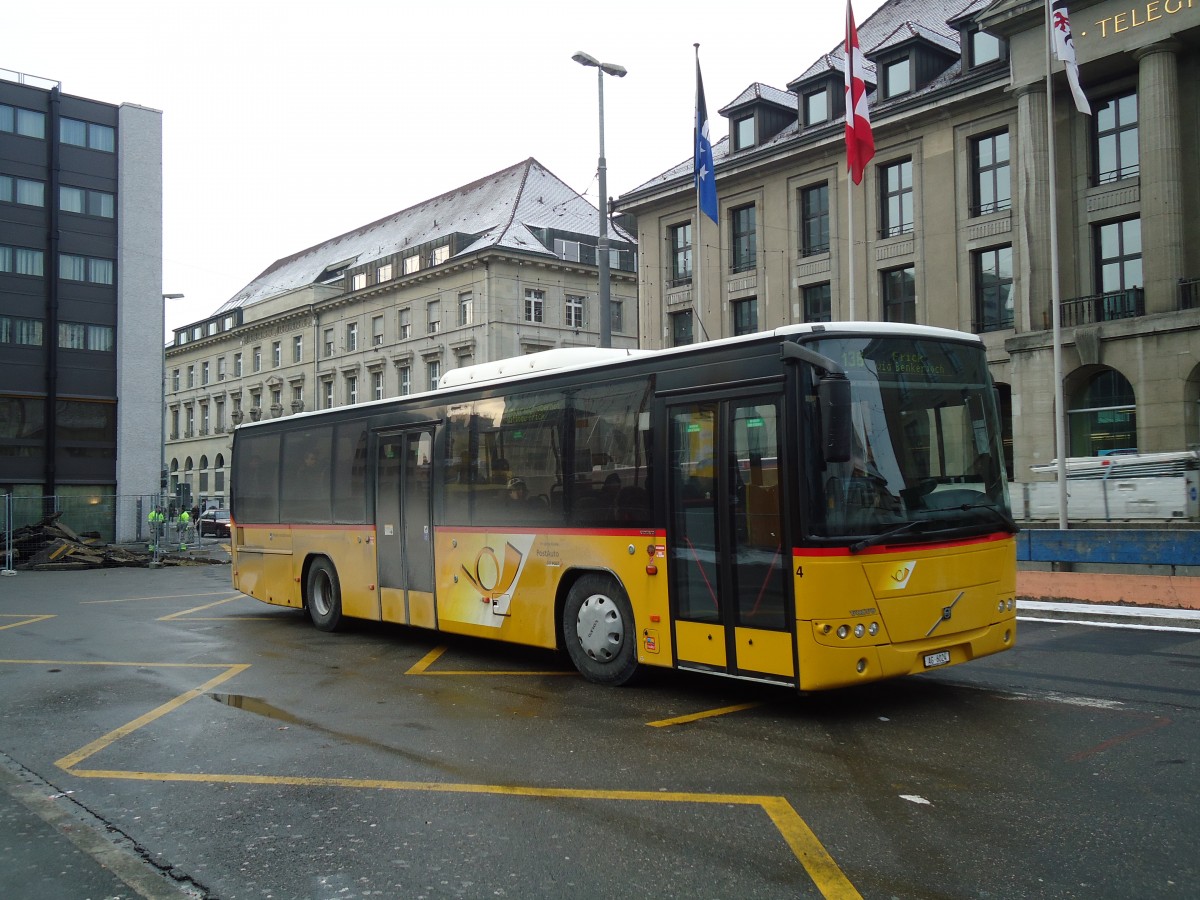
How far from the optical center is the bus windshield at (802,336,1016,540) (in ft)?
23.5

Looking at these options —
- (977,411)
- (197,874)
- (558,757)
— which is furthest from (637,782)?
(977,411)

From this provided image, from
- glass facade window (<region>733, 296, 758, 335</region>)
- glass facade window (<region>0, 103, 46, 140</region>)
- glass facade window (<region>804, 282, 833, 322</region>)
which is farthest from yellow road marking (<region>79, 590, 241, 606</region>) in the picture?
glass facade window (<region>0, 103, 46, 140</region>)

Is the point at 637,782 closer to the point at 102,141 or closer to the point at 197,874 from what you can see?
the point at 197,874

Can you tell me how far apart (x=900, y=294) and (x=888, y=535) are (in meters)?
29.2

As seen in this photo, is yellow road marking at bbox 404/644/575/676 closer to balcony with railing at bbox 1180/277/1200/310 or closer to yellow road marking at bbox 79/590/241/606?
yellow road marking at bbox 79/590/241/606

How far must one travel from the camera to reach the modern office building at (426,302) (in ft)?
186

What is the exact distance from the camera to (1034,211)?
2981cm

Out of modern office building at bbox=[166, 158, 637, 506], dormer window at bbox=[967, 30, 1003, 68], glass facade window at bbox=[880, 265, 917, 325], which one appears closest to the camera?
dormer window at bbox=[967, 30, 1003, 68]

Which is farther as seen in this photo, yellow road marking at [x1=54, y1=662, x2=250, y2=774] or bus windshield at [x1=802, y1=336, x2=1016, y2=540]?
bus windshield at [x1=802, y1=336, x2=1016, y2=540]

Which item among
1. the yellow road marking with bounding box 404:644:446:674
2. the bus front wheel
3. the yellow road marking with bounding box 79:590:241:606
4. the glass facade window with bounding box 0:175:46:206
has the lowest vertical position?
the yellow road marking with bounding box 79:590:241:606

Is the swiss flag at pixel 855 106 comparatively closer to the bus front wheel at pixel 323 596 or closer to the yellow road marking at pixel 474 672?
the bus front wheel at pixel 323 596

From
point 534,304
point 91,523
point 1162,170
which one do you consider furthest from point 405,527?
point 534,304

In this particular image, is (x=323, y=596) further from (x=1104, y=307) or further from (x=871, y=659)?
(x=1104, y=307)

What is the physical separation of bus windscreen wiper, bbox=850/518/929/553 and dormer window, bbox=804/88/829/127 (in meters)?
33.3
